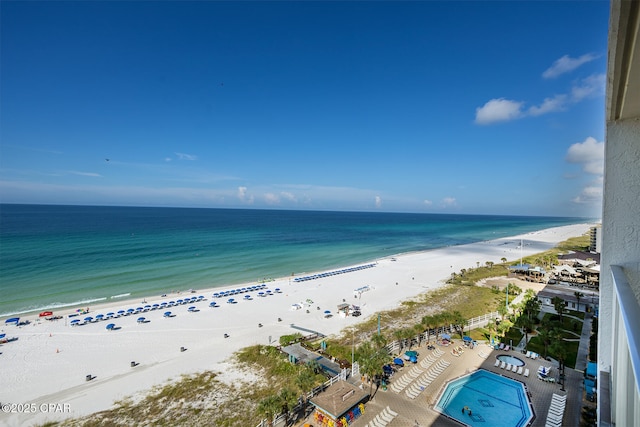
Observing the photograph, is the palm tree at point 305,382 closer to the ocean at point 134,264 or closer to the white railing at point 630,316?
the white railing at point 630,316

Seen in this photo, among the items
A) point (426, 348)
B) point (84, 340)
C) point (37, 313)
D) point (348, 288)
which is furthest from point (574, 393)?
point (37, 313)

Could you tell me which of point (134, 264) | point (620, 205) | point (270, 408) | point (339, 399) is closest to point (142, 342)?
point (270, 408)

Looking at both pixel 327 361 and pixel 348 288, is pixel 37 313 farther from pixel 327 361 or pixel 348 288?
pixel 348 288

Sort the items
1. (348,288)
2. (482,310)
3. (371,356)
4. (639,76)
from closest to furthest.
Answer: (639,76)
(371,356)
(482,310)
(348,288)

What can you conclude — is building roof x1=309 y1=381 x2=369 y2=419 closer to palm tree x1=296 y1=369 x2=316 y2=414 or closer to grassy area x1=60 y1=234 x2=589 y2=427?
palm tree x1=296 y1=369 x2=316 y2=414

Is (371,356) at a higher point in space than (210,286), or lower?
higher

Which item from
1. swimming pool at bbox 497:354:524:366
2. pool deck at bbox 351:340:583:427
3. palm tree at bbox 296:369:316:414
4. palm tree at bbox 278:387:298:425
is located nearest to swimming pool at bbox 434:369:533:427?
pool deck at bbox 351:340:583:427
